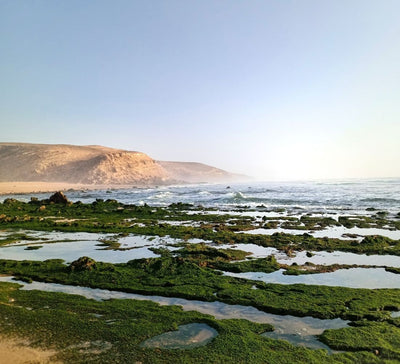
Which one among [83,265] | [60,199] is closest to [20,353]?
[83,265]

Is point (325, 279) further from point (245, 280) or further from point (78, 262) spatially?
point (78, 262)

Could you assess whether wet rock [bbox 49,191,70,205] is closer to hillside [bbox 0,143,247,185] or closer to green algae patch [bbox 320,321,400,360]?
green algae patch [bbox 320,321,400,360]

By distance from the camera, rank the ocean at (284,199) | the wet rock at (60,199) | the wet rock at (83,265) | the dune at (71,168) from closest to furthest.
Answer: the wet rock at (83,265) < the ocean at (284,199) < the wet rock at (60,199) < the dune at (71,168)

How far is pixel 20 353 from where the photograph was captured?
463 centimetres

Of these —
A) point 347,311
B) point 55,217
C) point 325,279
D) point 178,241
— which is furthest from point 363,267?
point 55,217

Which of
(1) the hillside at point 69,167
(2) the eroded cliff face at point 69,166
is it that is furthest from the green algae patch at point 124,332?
(1) the hillside at point 69,167

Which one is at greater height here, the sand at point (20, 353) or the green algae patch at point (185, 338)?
the sand at point (20, 353)

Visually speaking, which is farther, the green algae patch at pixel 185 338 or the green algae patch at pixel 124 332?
the green algae patch at pixel 185 338

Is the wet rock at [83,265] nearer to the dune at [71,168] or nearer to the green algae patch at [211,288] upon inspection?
the green algae patch at [211,288]

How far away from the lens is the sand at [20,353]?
176 inches

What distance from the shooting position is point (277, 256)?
11.3 metres

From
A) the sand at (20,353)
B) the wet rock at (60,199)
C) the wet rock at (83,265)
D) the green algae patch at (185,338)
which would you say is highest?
the wet rock at (60,199)

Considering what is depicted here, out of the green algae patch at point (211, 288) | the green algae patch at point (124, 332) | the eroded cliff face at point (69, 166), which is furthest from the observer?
the eroded cliff face at point (69, 166)

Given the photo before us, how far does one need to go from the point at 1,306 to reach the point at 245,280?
605 cm
